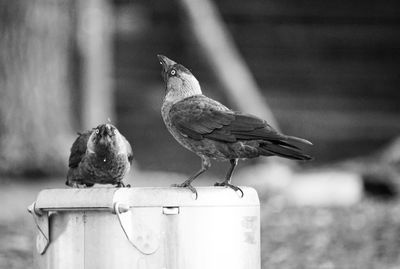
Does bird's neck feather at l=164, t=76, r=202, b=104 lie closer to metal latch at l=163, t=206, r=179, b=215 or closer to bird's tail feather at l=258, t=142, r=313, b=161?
bird's tail feather at l=258, t=142, r=313, b=161

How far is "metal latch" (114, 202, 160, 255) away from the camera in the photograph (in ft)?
13.0

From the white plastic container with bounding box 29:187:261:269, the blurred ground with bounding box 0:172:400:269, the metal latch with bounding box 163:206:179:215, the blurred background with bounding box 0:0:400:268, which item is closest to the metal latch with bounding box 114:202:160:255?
the white plastic container with bounding box 29:187:261:269

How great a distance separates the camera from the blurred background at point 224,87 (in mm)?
8992

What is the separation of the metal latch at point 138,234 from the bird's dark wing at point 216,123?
0.74 meters

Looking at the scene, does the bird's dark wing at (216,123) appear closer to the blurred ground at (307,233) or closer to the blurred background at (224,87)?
the blurred ground at (307,233)

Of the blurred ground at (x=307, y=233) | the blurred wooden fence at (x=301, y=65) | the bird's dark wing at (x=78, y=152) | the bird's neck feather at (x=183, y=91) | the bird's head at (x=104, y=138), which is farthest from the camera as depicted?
the blurred wooden fence at (x=301, y=65)

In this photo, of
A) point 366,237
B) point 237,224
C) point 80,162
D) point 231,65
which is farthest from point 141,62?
point 237,224

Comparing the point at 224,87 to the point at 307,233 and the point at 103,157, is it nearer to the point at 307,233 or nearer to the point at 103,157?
the point at 307,233

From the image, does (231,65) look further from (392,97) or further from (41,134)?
(41,134)

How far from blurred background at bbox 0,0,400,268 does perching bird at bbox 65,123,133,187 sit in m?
3.36

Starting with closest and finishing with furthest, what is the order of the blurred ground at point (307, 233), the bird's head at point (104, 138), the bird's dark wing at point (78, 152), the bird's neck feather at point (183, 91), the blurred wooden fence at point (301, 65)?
the bird's head at point (104, 138)
the bird's neck feather at point (183, 91)
the bird's dark wing at point (78, 152)
the blurred ground at point (307, 233)
the blurred wooden fence at point (301, 65)

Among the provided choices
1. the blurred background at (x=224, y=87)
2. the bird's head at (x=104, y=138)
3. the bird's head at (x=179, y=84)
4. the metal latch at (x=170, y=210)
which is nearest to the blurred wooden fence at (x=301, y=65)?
the blurred background at (x=224, y=87)

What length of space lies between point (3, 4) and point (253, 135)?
17.4ft

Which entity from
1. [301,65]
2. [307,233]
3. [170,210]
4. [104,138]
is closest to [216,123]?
[104,138]
